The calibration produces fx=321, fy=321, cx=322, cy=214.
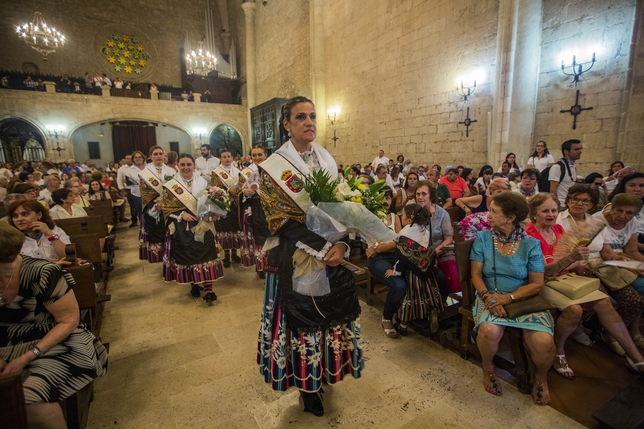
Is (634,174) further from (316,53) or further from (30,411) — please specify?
(316,53)

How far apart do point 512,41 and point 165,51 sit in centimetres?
2321

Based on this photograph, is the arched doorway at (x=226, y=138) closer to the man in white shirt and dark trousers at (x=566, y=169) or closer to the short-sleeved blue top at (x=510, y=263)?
the man in white shirt and dark trousers at (x=566, y=169)

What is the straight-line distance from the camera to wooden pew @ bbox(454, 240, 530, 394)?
2.34 metres

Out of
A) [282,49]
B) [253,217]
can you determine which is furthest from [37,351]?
[282,49]

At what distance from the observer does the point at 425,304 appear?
305 centimetres

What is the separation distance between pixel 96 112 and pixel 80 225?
17.0 meters

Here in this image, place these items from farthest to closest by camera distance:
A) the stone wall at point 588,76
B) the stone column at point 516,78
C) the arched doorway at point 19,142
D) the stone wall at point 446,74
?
the arched doorway at point 19,142 < the stone column at point 516,78 < the stone wall at point 446,74 < the stone wall at point 588,76

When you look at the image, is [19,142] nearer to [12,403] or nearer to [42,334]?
[42,334]

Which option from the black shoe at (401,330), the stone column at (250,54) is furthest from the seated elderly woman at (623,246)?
the stone column at (250,54)

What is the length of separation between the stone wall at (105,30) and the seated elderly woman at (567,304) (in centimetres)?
2573

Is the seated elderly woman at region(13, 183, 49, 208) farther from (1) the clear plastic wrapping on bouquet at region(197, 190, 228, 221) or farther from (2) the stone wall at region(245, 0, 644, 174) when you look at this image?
(2) the stone wall at region(245, 0, 644, 174)

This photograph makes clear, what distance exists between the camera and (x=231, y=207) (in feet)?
17.1

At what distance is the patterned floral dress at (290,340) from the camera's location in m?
1.84

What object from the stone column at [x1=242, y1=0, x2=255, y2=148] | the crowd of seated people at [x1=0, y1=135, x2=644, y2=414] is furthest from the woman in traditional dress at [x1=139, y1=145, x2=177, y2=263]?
the stone column at [x1=242, y1=0, x2=255, y2=148]
